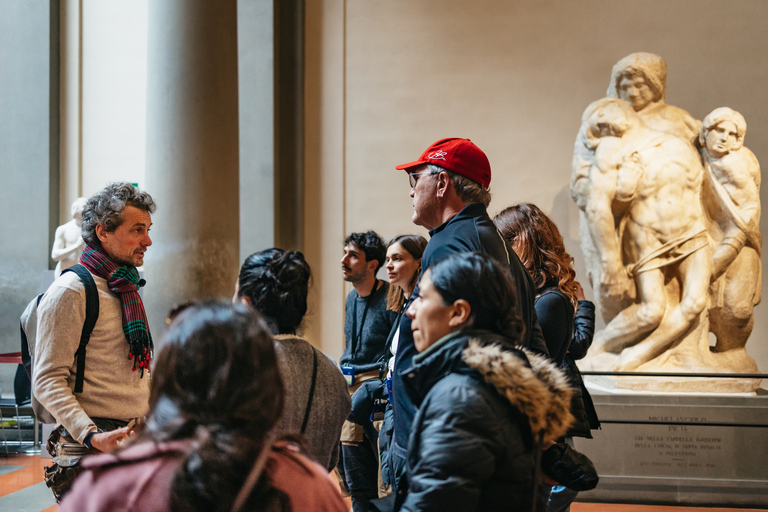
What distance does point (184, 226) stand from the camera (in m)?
5.40

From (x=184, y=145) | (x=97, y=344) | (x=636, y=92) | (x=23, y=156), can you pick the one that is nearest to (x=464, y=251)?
(x=97, y=344)

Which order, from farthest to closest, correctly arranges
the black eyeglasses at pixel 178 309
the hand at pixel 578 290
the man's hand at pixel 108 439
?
the hand at pixel 578 290, the man's hand at pixel 108 439, the black eyeglasses at pixel 178 309

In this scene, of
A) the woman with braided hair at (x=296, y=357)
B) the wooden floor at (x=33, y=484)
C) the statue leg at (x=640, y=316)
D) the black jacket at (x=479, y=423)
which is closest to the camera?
the black jacket at (x=479, y=423)

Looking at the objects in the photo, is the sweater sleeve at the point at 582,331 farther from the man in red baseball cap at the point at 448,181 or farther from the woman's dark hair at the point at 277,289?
the woman's dark hair at the point at 277,289

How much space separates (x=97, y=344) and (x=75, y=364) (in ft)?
0.31

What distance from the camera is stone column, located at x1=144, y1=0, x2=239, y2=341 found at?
5.34 m

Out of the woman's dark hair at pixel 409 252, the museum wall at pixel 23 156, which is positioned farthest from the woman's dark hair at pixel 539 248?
the museum wall at pixel 23 156

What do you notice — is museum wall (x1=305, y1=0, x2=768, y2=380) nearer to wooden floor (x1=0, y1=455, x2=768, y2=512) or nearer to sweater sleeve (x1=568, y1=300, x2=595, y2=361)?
wooden floor (x1=0, y1=455, x2=768, y2=512)

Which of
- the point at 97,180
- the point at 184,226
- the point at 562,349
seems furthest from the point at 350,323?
the point at 97,180

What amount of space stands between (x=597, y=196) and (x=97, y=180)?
572 cm

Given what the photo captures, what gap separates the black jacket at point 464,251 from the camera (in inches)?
83.4

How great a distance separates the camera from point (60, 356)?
2.38 meters

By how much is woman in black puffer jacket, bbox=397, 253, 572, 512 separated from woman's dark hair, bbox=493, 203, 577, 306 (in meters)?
1.28

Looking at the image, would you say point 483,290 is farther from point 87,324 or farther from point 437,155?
point 87,324
